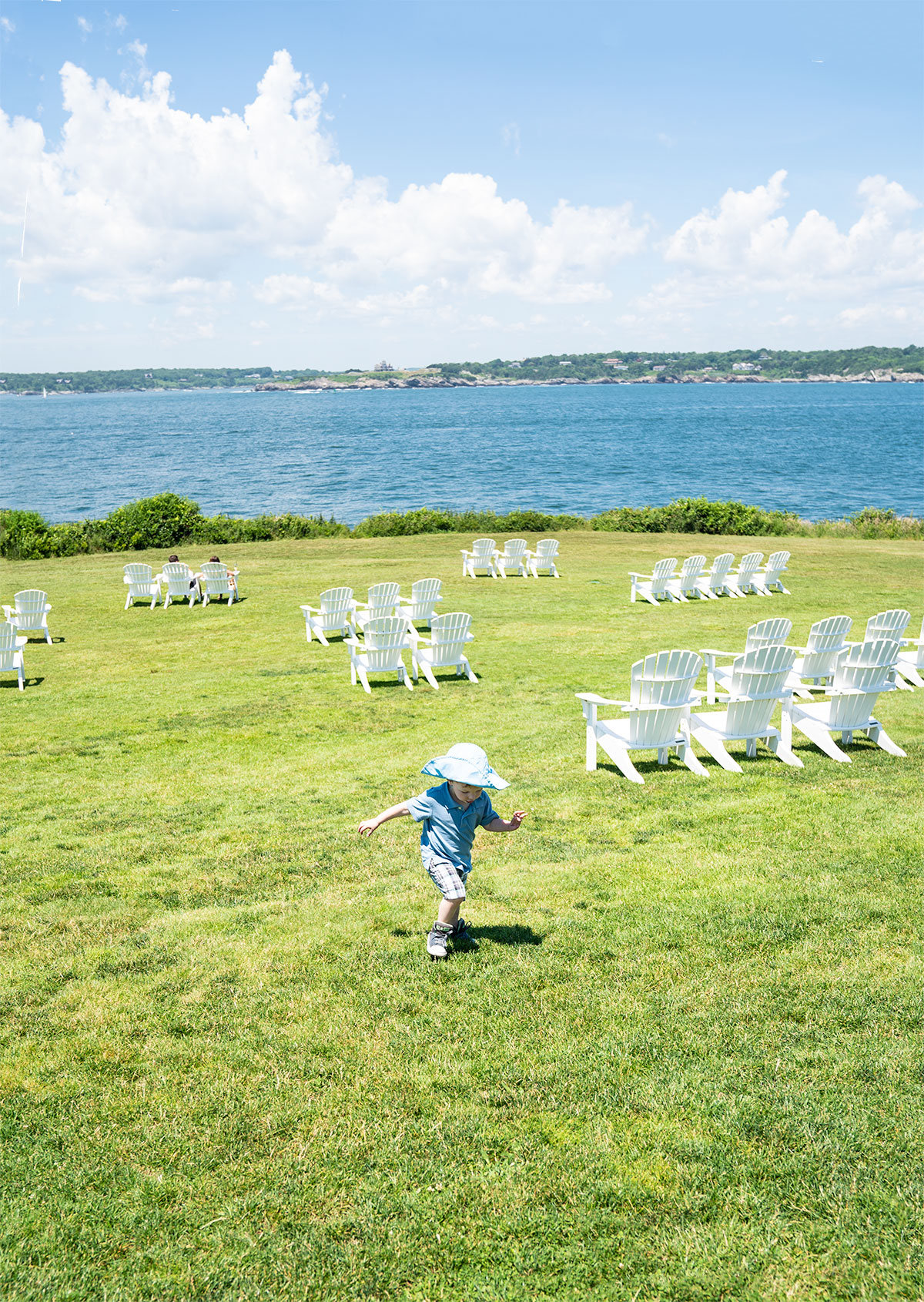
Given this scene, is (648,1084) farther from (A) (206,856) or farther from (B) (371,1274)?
(A) (206,856)

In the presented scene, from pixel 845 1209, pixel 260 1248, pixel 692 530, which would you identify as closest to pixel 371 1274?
pixel 260 1248

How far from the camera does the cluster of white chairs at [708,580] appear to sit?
63.8ft

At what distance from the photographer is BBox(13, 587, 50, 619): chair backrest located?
1630 centimetres

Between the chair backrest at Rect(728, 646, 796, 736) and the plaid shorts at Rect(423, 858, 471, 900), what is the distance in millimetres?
4882

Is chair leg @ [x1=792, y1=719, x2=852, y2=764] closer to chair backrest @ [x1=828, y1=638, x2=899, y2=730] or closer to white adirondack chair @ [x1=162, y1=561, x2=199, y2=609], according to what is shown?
chair backrest @ [x1=828, y1=638, x2=899, y2=730]

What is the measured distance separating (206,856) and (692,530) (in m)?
28.1

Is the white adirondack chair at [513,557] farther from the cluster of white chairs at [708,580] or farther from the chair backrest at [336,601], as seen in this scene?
the chair backrest at [336,601]

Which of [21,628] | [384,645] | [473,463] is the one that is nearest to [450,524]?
[21,628]

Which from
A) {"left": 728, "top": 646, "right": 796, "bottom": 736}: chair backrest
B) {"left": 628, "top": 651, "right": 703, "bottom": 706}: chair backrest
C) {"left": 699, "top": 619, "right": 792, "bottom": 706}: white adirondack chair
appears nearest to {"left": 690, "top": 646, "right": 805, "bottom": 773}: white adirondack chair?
{"left": 728, "top": 646, "right": 796, "bottom": 736}: chair backrest

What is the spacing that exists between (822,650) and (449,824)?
6.97m

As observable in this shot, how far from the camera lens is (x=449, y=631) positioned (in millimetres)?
13047

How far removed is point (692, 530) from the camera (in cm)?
3253

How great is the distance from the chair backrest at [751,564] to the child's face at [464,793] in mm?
16538

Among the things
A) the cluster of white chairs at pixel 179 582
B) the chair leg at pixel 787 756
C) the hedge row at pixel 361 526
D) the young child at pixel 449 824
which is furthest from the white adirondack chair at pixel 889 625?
the hedge row at pixel 361 526
